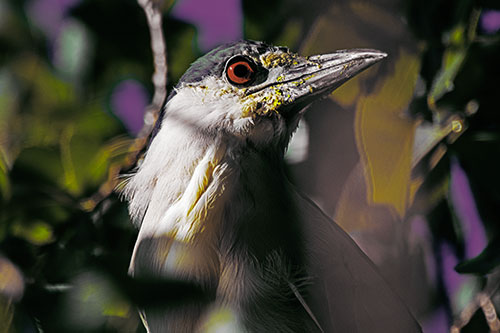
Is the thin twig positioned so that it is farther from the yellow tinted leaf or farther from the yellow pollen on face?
the yellow tinted leaf

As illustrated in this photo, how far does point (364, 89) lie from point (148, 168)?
62 cm

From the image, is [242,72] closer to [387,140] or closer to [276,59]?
[276,59]

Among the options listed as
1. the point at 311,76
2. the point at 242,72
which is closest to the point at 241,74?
the point at 242,72

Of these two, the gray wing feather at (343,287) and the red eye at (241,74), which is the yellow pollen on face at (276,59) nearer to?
the red eye at (241,74)

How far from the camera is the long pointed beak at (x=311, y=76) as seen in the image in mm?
1514

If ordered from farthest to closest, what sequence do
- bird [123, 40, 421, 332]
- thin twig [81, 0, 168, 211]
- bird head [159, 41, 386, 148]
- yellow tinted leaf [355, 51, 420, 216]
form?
thin twig [81, 0, 168, 211]
bird head [159, 41, 386, 148]
bird [123, 40, 421, 332]
yellow tinted leaf [355, 51, 420, 216]

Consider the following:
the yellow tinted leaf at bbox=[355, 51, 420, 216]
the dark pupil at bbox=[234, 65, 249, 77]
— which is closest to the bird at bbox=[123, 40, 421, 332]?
the dark pupil at bbox=[234, 65, 249, 77]

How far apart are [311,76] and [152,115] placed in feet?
1.58

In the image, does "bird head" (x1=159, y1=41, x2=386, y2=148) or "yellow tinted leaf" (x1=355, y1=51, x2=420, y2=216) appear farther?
"bird head" (x1=159, y1=41, x2=386, y2=148)

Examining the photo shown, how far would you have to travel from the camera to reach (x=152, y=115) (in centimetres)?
181

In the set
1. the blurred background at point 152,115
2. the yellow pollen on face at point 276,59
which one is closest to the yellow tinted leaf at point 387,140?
the blurred background at point 152,115

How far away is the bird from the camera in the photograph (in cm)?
146

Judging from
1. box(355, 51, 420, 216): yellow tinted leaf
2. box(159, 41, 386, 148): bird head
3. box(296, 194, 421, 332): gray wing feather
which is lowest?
box(296, 194, 421, 332): gray wing feather

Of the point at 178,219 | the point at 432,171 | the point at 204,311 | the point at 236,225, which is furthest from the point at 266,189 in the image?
the point at 432,171
